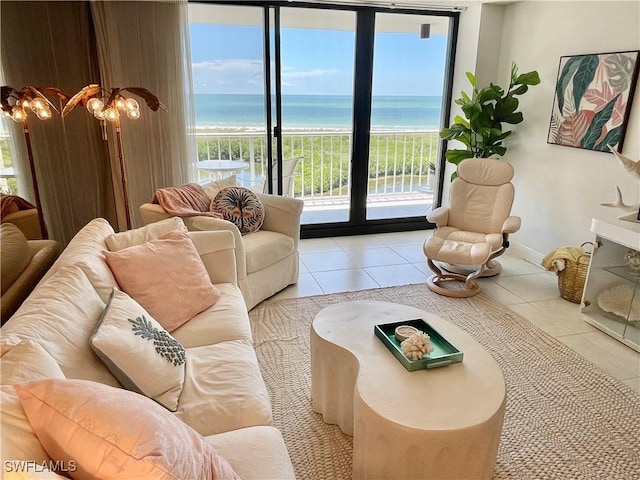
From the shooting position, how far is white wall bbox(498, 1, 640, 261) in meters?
3.20

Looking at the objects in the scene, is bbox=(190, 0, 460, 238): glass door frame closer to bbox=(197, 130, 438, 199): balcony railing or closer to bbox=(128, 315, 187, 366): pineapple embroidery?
bbox=(197, 130, 438, 199): balcony railing

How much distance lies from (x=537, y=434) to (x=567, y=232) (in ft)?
7.38

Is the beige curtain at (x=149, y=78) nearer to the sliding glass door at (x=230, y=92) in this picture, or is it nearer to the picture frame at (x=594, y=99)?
the sliding glass door at (x=230, y=92)

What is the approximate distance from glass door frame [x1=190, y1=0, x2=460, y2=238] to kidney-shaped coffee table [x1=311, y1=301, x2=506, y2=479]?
2.88 metres

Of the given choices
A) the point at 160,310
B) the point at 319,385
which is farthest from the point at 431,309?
the point at 160,310

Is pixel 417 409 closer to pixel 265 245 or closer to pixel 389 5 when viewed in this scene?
pixel 265 245

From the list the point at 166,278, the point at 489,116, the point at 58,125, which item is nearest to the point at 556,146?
the point at 489,116

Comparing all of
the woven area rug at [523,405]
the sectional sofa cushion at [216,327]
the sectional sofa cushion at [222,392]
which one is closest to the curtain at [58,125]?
the woven area rug at [523,405]

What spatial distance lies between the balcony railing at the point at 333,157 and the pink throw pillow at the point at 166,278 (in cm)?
238

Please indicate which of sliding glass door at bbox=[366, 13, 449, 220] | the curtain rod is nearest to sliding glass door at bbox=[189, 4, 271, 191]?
the curtain rod

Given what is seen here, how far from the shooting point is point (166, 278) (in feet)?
6.61

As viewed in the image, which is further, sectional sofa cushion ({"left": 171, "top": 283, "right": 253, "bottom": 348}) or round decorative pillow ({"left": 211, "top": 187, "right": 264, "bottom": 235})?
round decorative pillow ({"left": 211, "top": 187, "right": 264, "bottom": 235})

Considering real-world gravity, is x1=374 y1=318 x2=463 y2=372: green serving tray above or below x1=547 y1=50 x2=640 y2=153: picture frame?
below

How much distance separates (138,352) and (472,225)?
3058mm
